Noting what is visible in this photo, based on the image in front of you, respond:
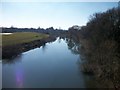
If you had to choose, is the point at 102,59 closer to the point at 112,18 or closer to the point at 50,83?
the point at 50,83

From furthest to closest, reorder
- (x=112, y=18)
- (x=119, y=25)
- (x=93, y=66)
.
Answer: (x=112, y=18) < (x=119, y=25) < (x=93, y=66)

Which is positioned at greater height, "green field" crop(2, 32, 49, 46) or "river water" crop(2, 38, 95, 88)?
"green field" crop(2, 32, 49, 46)

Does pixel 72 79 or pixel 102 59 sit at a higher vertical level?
pixel 102 59

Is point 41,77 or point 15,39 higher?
point 15,39

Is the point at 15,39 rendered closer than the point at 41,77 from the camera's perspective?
No

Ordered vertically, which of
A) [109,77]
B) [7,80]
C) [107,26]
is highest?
[107,26]

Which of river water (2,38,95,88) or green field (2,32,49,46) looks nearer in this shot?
river water (2,38,95,88)

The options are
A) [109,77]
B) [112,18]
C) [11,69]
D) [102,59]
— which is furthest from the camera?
[112,18]

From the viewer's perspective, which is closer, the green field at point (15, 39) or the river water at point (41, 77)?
the river water at point (41, 77)

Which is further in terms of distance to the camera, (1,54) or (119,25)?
(1,54)

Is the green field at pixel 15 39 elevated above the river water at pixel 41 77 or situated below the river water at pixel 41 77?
above

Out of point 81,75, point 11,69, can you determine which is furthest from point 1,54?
point 81,75
